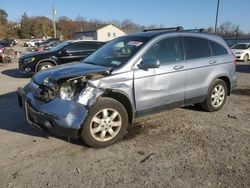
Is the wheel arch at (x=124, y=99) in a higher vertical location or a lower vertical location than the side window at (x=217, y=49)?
lower

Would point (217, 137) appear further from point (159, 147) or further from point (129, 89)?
point (129, 89)

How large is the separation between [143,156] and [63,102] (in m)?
1.43

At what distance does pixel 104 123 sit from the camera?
15.1 feet

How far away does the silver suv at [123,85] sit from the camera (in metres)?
4.38

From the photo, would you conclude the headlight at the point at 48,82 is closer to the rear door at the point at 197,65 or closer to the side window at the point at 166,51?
the side window at the point at 166,51

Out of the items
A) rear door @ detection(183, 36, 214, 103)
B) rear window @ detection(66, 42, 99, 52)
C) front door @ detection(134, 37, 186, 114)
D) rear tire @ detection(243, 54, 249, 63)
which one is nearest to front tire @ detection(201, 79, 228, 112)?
rear door @ detection(183, 36, 214, 103)

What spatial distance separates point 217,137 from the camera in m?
5.00

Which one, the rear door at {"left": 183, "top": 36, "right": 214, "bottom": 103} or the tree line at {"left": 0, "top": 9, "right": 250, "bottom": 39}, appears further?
the tree line at {"left": 0, "top": 9, "right": 250, "bottom": 39}

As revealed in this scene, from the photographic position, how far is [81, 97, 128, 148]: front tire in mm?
4422

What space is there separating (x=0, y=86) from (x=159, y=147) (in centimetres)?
781

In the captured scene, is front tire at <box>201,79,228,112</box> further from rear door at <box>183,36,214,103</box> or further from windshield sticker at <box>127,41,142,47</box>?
windshield sticker at <box>127,41,142,47</box>

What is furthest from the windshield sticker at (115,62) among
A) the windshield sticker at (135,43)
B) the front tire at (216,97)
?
the front tire at (216,97)

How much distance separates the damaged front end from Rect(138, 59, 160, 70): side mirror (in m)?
0.61

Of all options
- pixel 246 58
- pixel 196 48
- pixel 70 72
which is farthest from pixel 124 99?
pixel 246 58
